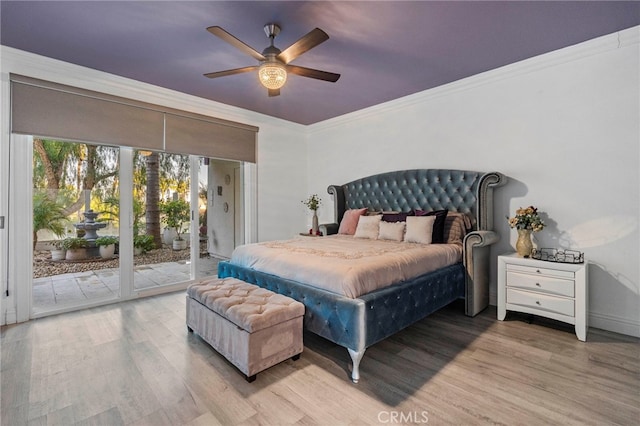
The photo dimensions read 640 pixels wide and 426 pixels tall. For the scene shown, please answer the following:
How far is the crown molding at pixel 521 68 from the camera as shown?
8.95 ft

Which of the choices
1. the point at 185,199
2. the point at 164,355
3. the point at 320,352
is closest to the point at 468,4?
the point at 320,352

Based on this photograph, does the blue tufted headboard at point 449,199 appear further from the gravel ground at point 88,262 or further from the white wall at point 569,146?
the gravel ground at point 88,262

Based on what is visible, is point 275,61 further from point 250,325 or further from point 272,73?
point 250,325

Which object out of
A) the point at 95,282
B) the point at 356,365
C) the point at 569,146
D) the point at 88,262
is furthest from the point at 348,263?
Answer: the point at 95,282

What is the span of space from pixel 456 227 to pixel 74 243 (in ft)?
15.3

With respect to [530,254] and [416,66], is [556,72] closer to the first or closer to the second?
[416,66]

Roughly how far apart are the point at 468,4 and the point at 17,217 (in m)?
4.62

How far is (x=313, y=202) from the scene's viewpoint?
549cm

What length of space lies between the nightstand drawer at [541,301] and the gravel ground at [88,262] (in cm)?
436

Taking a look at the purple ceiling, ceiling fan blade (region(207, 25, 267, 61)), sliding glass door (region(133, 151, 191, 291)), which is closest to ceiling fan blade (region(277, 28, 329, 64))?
ceiling fan blade (region(207, 25, 267, 61))

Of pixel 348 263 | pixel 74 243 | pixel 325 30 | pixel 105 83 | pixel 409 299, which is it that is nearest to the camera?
pixel 348 263

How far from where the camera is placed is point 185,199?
450cm

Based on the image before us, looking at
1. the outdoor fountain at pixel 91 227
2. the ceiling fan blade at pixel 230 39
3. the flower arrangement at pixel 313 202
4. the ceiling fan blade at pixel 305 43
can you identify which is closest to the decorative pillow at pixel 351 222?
the flower arrangement at pixel 313 202

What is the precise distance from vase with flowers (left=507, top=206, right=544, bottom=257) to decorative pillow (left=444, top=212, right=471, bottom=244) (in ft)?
1.80
